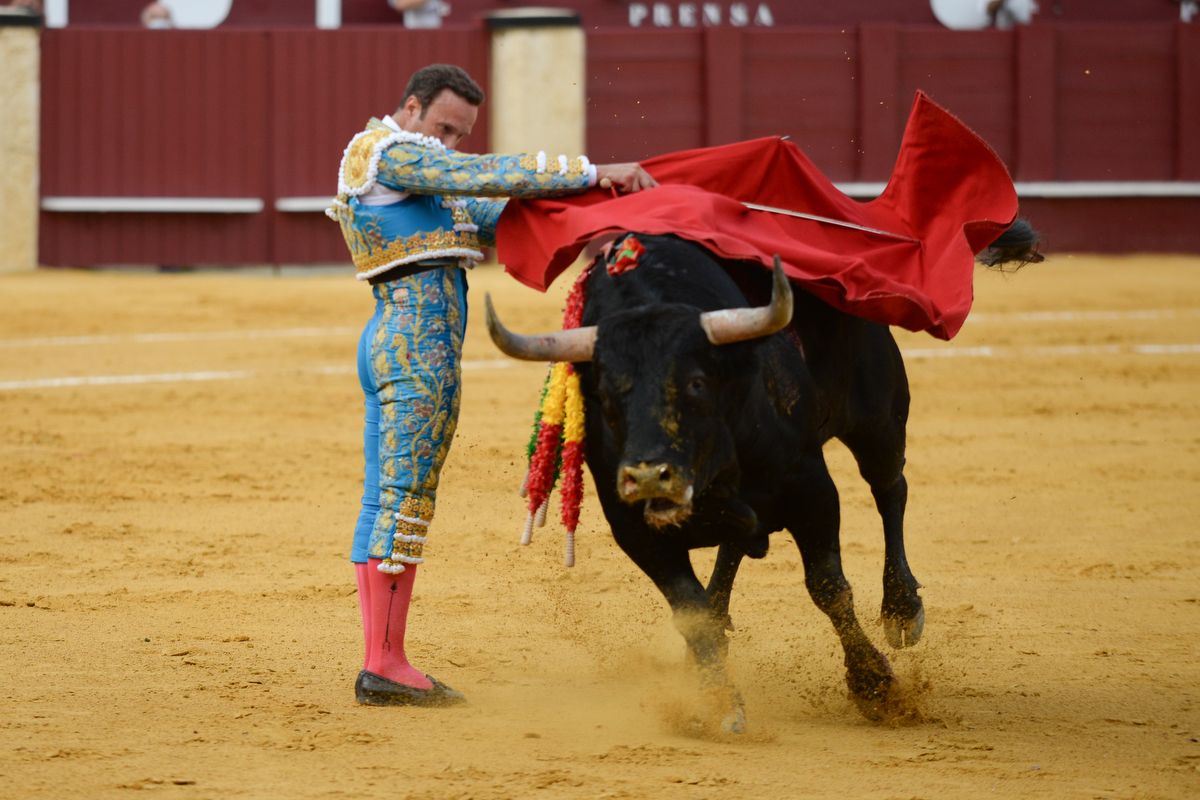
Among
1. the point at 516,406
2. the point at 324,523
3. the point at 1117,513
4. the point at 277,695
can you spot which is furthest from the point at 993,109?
the point at 277,695

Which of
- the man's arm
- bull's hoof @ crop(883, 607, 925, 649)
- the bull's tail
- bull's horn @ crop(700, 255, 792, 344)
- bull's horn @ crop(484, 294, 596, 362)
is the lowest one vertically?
bull's hoof @ crop(883, 607, 925, 649)

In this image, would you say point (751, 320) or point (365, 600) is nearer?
point (751, 320)

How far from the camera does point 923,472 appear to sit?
630 centimetres

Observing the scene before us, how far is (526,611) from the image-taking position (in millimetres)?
4395

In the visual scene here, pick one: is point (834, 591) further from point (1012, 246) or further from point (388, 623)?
point (1012, 246)

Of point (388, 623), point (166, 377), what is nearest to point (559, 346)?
point (388, 623)

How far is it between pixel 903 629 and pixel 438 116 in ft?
5.09

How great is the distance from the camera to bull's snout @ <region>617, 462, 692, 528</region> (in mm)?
2932

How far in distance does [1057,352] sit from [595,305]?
235 inches

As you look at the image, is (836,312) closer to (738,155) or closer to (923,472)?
(738,155)

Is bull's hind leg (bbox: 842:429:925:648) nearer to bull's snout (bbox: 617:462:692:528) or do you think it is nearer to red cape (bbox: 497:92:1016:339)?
red cape (bbox: 497:92:1016:339)

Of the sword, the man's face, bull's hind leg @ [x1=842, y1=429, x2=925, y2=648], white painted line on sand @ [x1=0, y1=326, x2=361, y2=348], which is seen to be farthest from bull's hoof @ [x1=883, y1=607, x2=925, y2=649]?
white painted line on sand @ [x1=0, y1=326, x2=361, y2=348]

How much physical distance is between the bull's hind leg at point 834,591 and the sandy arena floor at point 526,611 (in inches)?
3.1

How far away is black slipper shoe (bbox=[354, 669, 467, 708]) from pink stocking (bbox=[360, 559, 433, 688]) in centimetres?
1
